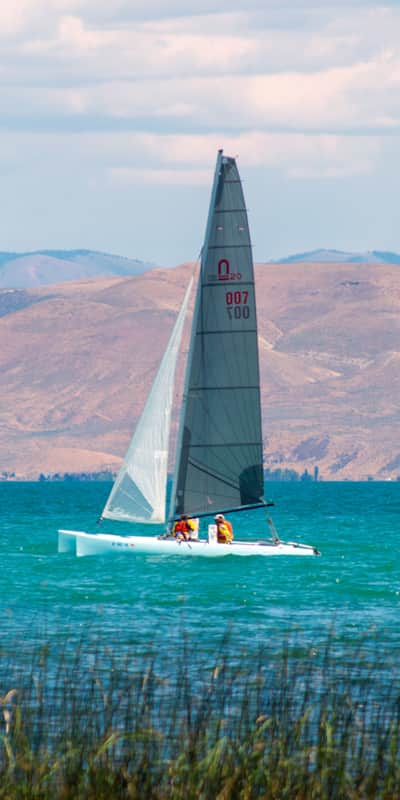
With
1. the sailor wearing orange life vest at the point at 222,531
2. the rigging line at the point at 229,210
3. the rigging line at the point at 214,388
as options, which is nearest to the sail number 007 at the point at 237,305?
the rigging line at the point at 214,388

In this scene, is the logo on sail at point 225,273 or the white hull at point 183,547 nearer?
the logo on sail at point 225,273

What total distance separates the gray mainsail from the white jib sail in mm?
768

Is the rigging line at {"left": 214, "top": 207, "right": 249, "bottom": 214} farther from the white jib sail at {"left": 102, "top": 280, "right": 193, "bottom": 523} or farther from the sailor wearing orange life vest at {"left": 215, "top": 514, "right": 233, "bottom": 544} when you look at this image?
the sailor wearing orange life vest at {"left": 215, "top": 514, "right": 233, "bottom": 544}

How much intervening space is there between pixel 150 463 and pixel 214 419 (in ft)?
8.64

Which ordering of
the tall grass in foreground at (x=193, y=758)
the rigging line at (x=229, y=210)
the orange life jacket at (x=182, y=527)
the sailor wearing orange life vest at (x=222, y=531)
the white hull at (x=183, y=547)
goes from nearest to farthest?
the tall grass in foreground at (x=193, y=758) < the rigging line at (x=229, y=210) < the white hull at (x=183, y=547) < the sailor wearing orange life vest at (x=222, y=531) < the orange life jacket at (x=182, y=527)

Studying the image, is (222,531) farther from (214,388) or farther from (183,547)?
(214,388)

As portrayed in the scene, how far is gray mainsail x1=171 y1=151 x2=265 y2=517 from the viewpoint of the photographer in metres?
43.0

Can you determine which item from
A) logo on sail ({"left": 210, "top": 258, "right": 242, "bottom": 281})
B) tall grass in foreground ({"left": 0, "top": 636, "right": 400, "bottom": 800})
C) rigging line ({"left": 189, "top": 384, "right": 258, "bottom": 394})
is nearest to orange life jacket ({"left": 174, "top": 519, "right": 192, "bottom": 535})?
rigging line ({"left": 189, "top": 384, "right": 258, "bottom": 394})

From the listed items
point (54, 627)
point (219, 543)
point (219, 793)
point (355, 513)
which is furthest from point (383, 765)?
point (355, 513)

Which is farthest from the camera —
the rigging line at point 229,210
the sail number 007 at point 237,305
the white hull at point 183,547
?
the white hull at point 183,547

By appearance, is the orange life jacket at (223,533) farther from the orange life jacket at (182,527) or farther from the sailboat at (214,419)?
the orange life jacket at (182,527)

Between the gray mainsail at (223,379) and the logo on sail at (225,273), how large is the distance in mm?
29

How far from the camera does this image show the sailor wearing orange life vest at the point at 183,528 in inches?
1746

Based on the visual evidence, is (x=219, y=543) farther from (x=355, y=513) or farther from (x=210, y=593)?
(x=355, y=513)
